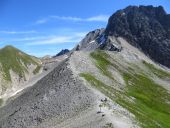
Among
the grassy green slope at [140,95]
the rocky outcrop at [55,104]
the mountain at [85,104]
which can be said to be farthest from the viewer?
the grassy green slope at [140,95]

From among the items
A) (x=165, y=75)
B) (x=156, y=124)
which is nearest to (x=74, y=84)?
→ (x=156, y=124)

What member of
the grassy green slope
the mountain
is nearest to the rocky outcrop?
the mountain

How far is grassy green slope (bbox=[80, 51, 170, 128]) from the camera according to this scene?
3684 inches

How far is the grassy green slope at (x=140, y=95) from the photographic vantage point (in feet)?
307

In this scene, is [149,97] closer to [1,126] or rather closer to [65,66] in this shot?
[65,66]

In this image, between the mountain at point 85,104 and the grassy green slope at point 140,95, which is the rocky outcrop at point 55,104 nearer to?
the mountain at point 85,104

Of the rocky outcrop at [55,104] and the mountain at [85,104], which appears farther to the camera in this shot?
the rocky outcrop at [55,104]

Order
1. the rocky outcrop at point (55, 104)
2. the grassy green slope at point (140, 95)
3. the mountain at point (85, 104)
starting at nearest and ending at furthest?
the mountain at point (85, 104)
the rocky outcrop at point (55, 104)
the grassy green slope at point (140, 95)

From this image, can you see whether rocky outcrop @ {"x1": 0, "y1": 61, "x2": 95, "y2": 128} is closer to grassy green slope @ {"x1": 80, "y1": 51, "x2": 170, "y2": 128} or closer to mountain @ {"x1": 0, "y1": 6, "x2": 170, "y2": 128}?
mountain @ {"x1": 0, "y1": 6, "x2": 170, "y2": 128}

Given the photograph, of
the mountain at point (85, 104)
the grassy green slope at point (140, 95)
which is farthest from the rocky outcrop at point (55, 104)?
the grassy green slope at point (140, 95)

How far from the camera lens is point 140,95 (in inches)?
4936

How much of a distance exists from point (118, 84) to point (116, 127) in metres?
53.5

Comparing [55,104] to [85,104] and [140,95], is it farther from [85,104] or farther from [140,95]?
[140,95]

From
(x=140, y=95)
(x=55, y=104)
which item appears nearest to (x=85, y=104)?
(x=55, y=104)
